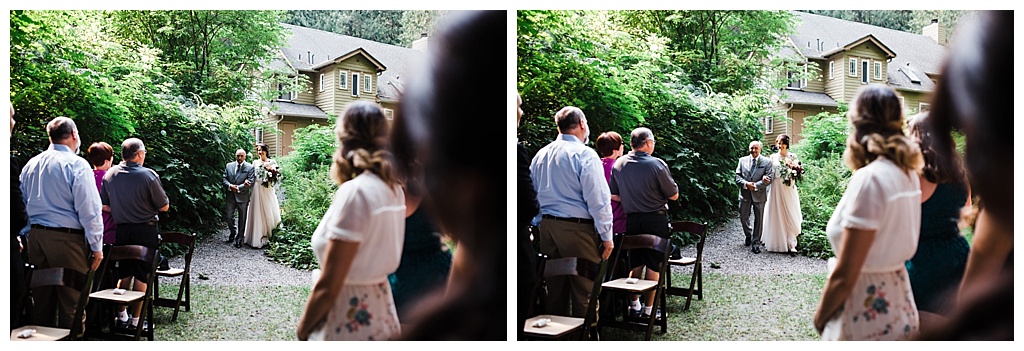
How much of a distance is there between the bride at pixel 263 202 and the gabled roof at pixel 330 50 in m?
0.53

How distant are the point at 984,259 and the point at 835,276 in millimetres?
847

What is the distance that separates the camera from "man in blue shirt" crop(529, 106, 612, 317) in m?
5.26

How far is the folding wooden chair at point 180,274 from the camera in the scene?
5.19 m

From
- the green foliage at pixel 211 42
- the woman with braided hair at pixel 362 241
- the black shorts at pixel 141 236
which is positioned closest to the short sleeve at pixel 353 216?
the woman with braided hair at pixel 362 241

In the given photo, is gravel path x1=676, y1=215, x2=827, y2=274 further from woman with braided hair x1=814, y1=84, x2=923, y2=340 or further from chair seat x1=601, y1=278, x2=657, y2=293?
woman with braided hair x1=814, y1=84, x2=923, y2=340

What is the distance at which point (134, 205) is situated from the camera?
211 inches

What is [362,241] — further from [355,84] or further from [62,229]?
[62,229]

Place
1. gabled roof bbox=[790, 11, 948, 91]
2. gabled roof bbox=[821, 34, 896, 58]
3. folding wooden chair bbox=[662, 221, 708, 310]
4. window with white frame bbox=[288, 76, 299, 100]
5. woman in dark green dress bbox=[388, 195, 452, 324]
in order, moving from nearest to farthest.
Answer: woman in dark green dress bbox=[388, 195, 452, 324], gabled roof bbox=[790, 11, 948, 91], window with white frame bbox=[288, 76, 299, 100], gabled roof bbox=[821, 34, 896, 58], folding wooden chair bbox=[662, 221, 708, 310]

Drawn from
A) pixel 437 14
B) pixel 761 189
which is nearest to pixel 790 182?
pixel 761 189

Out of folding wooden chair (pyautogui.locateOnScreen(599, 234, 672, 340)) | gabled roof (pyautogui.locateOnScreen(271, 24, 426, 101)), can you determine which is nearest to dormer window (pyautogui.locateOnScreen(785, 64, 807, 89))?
folding wooden chair (pyautogui.locateOnScreen(599, 234, 672, 340))

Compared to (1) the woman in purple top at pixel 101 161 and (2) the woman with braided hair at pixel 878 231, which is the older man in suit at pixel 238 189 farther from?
(2) the woman with braided hair at pixel 878 231

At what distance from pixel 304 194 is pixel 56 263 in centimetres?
147

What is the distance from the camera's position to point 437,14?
4645 mm

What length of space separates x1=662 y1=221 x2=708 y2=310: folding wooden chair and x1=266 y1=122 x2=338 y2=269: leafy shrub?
2454 mm
